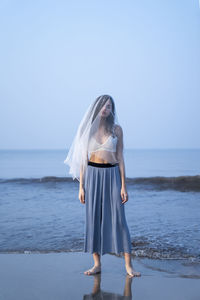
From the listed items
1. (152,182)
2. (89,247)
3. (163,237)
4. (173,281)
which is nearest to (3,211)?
(163,237)

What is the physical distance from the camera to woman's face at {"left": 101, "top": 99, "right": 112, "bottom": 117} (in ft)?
9.83

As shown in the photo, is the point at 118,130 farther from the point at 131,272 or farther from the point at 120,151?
the point at 131,272

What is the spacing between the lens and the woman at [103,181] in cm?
297

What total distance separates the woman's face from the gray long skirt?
1.70 feet

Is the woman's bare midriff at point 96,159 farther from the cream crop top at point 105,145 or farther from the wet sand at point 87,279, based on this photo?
the wet sand at point 87,279

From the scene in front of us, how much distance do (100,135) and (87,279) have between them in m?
1.43

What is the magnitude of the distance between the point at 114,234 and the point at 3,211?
4.56 metres

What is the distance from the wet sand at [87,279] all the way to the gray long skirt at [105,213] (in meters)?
0.31

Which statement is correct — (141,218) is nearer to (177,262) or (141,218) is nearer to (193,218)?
(193,218)

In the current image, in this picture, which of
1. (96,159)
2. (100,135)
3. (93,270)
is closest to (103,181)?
(96,159)

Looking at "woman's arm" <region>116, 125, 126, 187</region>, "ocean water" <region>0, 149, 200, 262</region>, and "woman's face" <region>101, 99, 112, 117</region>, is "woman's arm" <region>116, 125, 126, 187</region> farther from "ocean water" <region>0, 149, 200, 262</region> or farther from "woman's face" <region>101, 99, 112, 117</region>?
"ocean water" <region>0, 149, 200, 262</region>

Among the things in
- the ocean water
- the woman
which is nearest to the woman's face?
the woman

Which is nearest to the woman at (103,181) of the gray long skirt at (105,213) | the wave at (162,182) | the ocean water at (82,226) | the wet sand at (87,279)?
the gray long skirt at (105,213)

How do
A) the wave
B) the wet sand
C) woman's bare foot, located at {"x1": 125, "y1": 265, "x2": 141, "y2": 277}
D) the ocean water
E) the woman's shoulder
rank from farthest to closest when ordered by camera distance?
the wave → the ocean water → the woman's shoulder → woman's bare foot, located at {"x1": 125, "y1": 265, "x2": 141, "y2": 277} → the wet sand
